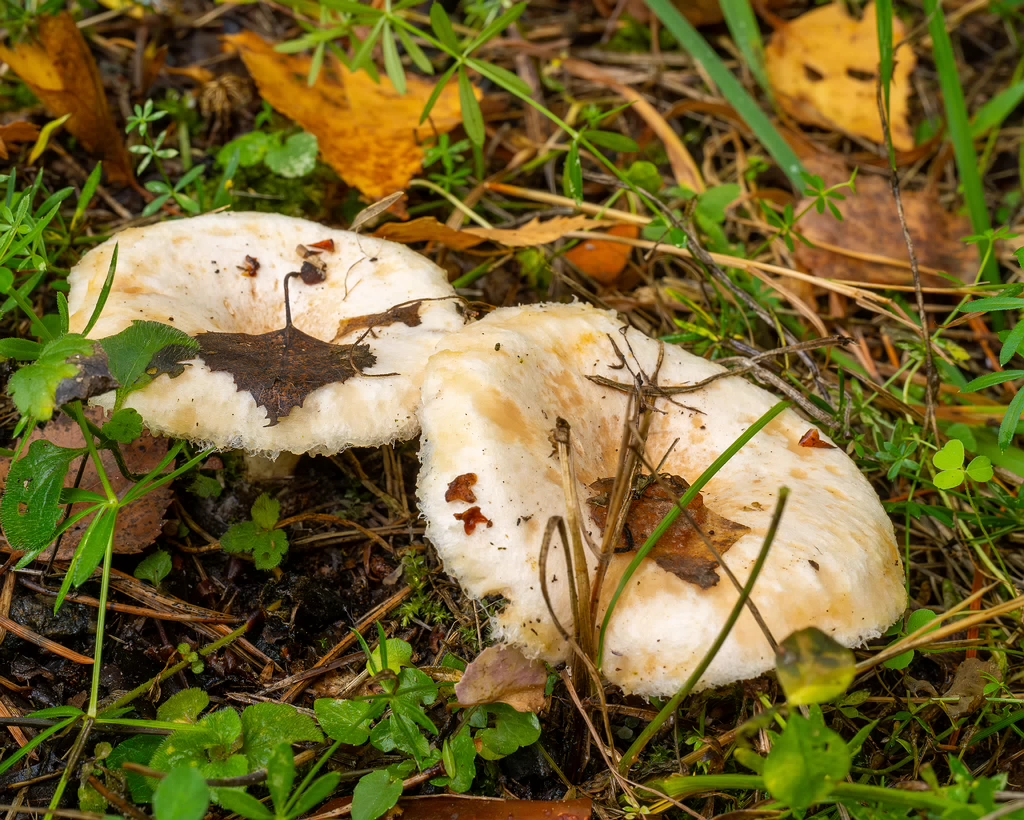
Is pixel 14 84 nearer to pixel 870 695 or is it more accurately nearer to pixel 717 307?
pixel 717 307

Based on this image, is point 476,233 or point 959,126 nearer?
point 476,233

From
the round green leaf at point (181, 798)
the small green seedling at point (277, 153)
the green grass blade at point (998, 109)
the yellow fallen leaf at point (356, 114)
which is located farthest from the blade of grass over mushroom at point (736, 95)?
the round green leaf at point (181, 798)

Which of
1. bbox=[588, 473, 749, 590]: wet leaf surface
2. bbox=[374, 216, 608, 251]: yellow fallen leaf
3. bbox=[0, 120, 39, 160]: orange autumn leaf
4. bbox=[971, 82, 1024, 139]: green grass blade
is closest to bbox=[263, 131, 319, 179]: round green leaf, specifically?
bbox=[374, 216, 608, 251]: yellow fallen leaf

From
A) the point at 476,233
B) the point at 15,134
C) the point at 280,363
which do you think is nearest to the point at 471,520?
the point at 280,363

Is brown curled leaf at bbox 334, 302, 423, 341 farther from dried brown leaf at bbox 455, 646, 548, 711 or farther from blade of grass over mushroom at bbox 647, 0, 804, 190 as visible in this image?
blade of grass over mushroom at bbox 647, 0, 804, 190

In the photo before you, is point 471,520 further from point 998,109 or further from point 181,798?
point 998,109
